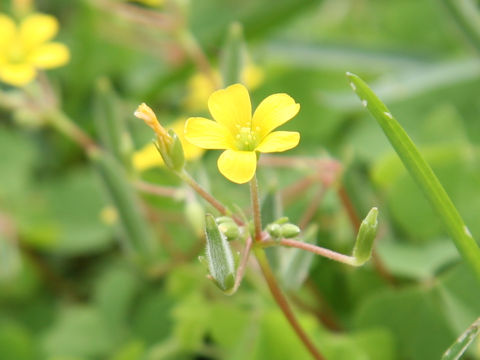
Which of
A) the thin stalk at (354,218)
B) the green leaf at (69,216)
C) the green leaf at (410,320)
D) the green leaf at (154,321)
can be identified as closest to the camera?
the green leaf at (410,320)

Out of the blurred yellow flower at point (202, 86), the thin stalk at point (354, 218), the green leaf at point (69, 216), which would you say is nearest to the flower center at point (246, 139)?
the thin stalk at point (354, 218)

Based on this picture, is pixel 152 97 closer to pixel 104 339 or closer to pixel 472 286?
pixel 104 339

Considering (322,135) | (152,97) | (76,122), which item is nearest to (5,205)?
(76,122)

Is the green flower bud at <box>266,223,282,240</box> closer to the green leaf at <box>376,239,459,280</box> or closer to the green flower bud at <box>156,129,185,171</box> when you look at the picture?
the green flower bud at <box>156,129,185,171</box>

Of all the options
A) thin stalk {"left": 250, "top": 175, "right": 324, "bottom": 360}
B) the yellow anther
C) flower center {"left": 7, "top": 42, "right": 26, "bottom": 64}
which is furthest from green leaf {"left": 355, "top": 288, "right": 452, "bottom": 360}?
flower center {"left": 7, "top": 42, "right": 26, "bottom": 64}

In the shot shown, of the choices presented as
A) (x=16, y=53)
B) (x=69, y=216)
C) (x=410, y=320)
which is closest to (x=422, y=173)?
(x=410, y=320)

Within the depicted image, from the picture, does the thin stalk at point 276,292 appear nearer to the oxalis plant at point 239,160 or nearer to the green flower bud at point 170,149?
the oxalis plant at point 239,160
